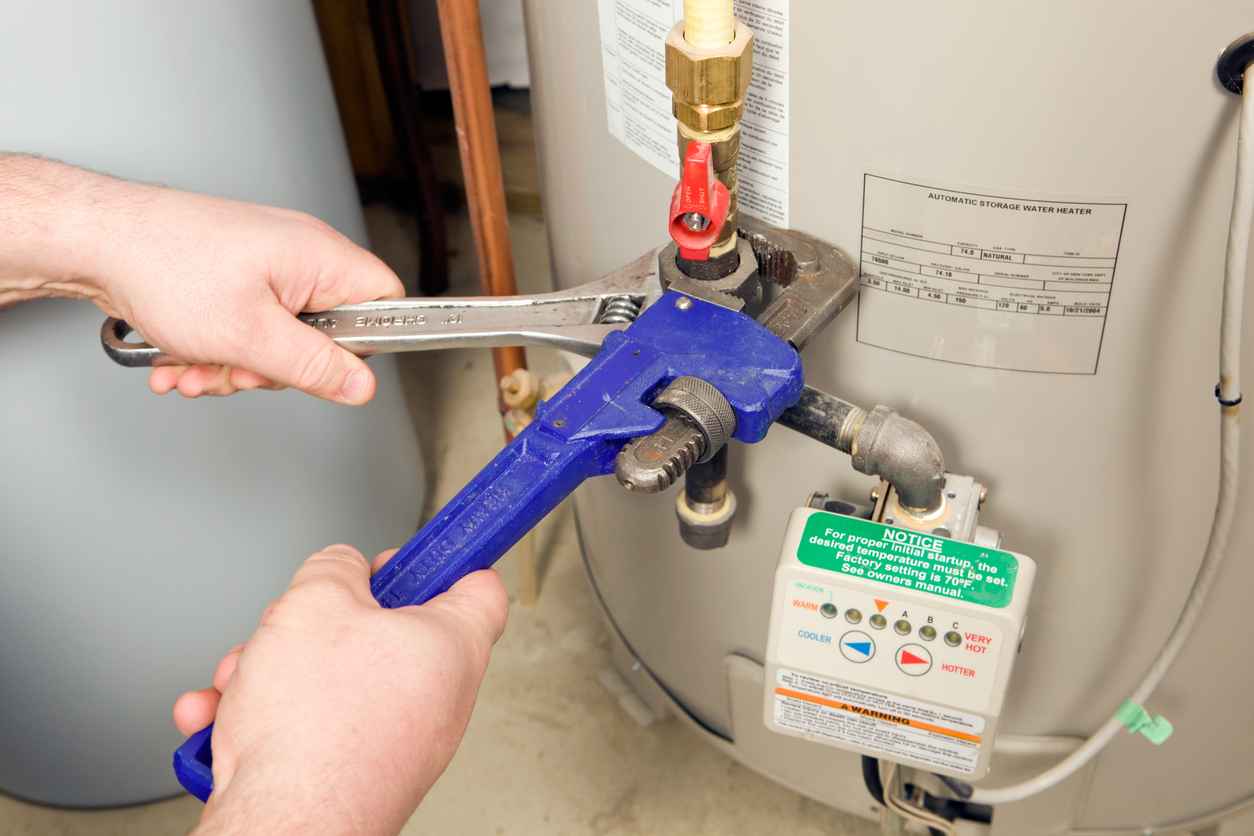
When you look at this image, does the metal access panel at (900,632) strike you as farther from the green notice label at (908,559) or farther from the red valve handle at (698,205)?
the red valve handle at (698,205)

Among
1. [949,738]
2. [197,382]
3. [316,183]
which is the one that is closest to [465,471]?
[316,183]

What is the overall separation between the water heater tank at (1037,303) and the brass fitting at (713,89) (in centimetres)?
4

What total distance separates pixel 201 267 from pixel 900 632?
418 mm

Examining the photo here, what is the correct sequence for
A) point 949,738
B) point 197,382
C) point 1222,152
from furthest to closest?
point 197,382
point 949,738
point 1222,152

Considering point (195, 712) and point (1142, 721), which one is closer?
point (195, 712)

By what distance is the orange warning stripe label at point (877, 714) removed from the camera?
0.59 m

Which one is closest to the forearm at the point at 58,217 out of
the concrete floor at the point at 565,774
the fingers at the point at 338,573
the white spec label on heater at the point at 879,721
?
the fingers at the point at 338,573

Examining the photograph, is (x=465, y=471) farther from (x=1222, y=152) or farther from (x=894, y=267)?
(x=1222, y=152)

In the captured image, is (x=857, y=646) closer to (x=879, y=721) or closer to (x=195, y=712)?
(x=879, y=721)

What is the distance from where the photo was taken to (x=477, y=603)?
0.55m

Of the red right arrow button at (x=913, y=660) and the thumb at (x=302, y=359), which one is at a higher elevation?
the thumb at (x=302, y=359)

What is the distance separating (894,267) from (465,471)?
0.85 meters

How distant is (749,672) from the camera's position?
84cm

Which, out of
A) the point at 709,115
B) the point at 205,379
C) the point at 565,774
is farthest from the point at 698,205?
the point at 565,774
